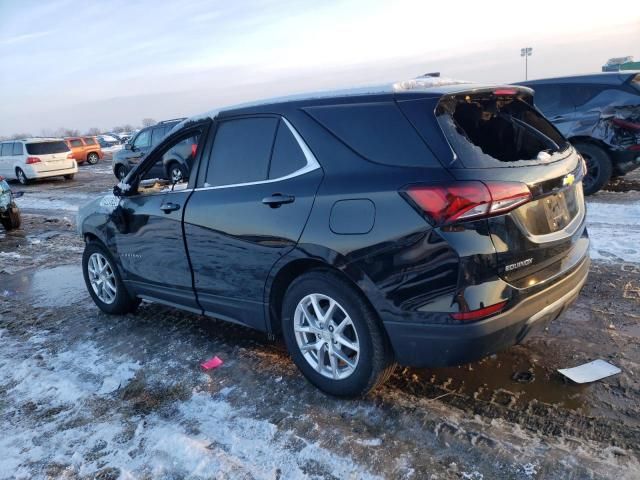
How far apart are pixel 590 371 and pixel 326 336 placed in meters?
1.68

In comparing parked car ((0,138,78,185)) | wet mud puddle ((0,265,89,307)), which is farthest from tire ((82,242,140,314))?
parked car ((0,138,78,185))

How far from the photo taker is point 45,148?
66.8 feet

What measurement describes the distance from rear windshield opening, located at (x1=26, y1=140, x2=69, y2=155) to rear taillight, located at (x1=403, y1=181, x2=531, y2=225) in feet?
68.6

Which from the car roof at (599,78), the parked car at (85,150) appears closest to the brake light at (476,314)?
the car roof at (599,78)

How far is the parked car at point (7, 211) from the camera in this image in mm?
10195

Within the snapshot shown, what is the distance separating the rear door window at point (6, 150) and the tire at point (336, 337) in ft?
70.8

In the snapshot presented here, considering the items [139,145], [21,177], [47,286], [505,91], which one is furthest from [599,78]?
[21,177]

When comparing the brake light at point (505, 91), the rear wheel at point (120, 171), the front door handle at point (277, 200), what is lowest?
the rear wheel at point (120, 171)

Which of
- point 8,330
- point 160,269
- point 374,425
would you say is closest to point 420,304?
point 374,425

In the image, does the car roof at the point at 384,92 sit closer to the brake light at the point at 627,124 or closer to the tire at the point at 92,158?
the brake light at the point at 627,124

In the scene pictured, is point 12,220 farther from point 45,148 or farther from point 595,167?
point 45,148

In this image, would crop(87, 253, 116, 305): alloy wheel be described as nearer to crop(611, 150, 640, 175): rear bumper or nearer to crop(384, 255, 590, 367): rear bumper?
crop(384, 255, 590, 367): rear bumper

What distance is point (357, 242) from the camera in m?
2.85

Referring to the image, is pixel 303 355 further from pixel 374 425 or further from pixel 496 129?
pixel 496 129
